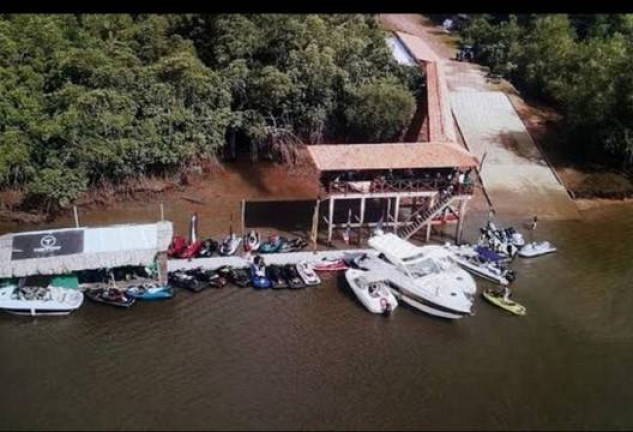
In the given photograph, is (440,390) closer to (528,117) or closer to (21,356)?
(21,356)

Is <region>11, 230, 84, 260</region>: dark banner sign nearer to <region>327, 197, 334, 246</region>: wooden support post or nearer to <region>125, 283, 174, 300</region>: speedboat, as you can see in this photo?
<region>125, 283, 174, 300</region>: speedboat

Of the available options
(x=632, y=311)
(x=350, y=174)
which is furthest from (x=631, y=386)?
(x=350, y=174)

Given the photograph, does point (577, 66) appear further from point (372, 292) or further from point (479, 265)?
point (372, 292)

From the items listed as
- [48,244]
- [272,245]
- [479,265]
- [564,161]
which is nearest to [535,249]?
[479,265]

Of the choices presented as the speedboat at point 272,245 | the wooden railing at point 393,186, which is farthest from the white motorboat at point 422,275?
the speedboat at point 272,245

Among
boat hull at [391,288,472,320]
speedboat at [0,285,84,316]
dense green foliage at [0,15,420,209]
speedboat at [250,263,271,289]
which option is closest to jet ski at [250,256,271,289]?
speedboat at [250,263,271,289]

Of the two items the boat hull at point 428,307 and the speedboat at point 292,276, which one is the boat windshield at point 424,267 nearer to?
the boat hull at point 428,307
